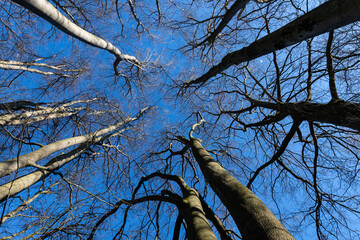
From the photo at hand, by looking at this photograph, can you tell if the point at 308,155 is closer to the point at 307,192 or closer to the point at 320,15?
the point at 307,192

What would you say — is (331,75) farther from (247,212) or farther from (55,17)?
(55,17)

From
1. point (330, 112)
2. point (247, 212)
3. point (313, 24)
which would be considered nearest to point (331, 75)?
point (330, 112)

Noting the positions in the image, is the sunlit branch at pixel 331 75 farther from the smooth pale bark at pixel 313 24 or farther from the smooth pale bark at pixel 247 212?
the smooth pale bark at pixel 247 212

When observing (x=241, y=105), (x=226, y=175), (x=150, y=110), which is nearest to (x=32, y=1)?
(x=226, y=175)

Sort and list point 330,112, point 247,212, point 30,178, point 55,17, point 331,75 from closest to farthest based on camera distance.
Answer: point 247,212 < point 330,112 < point 331,75 < point 55,17 < point 30,178

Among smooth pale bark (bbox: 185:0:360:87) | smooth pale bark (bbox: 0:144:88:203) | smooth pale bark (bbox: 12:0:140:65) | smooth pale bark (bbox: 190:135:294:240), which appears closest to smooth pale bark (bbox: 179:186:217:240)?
smooth pale bark (bbox: 190:135:294:240)

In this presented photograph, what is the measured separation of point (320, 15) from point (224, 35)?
3.27 metres

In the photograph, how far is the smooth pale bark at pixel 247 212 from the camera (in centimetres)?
143

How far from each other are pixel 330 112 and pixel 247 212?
168 cm

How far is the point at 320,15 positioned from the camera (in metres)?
1.61

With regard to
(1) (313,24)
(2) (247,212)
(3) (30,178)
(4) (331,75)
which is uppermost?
(3) (30,178)

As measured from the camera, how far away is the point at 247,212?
166 cm

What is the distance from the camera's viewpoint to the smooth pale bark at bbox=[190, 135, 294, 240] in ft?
4.71

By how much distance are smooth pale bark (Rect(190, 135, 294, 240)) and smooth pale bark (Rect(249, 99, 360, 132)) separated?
141 cm
